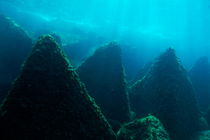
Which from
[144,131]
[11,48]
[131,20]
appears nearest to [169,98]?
[144,131]

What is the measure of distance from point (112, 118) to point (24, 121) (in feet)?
13.8

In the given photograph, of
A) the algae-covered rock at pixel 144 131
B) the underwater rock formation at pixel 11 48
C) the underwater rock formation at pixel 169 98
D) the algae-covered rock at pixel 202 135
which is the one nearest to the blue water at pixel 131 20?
the underwater rock formation at pixel 11 48

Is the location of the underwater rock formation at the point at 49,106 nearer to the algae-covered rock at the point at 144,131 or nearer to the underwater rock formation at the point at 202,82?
the algae-covered rock at the point at 144,131

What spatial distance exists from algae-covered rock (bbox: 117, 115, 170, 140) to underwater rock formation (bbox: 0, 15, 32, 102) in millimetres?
5757

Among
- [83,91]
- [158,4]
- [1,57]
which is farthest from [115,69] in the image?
[158,4]

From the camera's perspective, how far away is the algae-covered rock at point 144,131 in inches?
243

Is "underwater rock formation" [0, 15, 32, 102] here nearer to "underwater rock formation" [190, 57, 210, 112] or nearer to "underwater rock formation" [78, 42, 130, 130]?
"underwater rock formation" [78, 42, 130, 130]

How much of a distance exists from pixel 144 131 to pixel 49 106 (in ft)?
8.42

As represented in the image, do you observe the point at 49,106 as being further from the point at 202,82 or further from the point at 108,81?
the point at 202,82

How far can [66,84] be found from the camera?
5586 mm

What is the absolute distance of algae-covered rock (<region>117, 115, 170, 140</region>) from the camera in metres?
6.18

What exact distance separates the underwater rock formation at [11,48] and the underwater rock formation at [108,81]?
3.19 meters

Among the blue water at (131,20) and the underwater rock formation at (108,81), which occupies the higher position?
the blue water at (131,20)

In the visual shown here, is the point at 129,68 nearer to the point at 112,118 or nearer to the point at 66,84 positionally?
the point at 112,118
